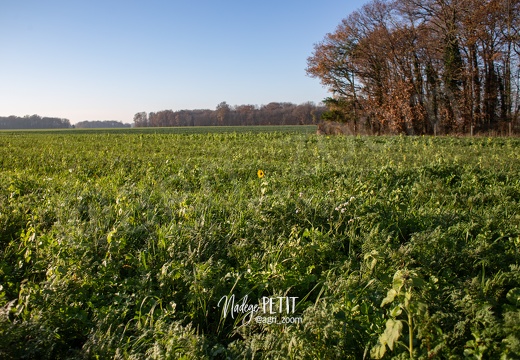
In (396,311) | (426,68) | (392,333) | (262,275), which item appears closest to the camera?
(392,333)

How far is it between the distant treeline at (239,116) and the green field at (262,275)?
A: 6082 cm

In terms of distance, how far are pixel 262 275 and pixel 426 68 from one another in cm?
2630

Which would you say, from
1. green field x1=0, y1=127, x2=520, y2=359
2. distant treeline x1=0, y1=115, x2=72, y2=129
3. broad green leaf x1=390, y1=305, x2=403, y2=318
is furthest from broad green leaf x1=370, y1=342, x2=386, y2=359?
distant treeline x1=0, y1=115, x2=72, y2=129

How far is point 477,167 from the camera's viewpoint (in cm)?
812

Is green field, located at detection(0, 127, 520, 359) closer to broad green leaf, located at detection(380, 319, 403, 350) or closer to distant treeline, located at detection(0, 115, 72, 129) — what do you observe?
broad green leaf, located at detection(380, 319, 403, 350)

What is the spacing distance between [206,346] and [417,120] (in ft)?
87.8

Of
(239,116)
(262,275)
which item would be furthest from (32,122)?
(262,275)

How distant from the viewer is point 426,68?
25.5m

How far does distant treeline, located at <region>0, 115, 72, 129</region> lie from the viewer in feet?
355

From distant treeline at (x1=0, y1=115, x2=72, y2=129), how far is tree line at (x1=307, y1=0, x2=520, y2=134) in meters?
104

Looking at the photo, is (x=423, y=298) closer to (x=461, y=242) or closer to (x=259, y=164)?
(x=461, y=242)

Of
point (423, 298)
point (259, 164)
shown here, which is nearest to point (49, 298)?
point (423, 298)

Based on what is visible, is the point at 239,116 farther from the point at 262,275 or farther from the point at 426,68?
the point at 262,275

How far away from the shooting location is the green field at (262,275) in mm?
2363
